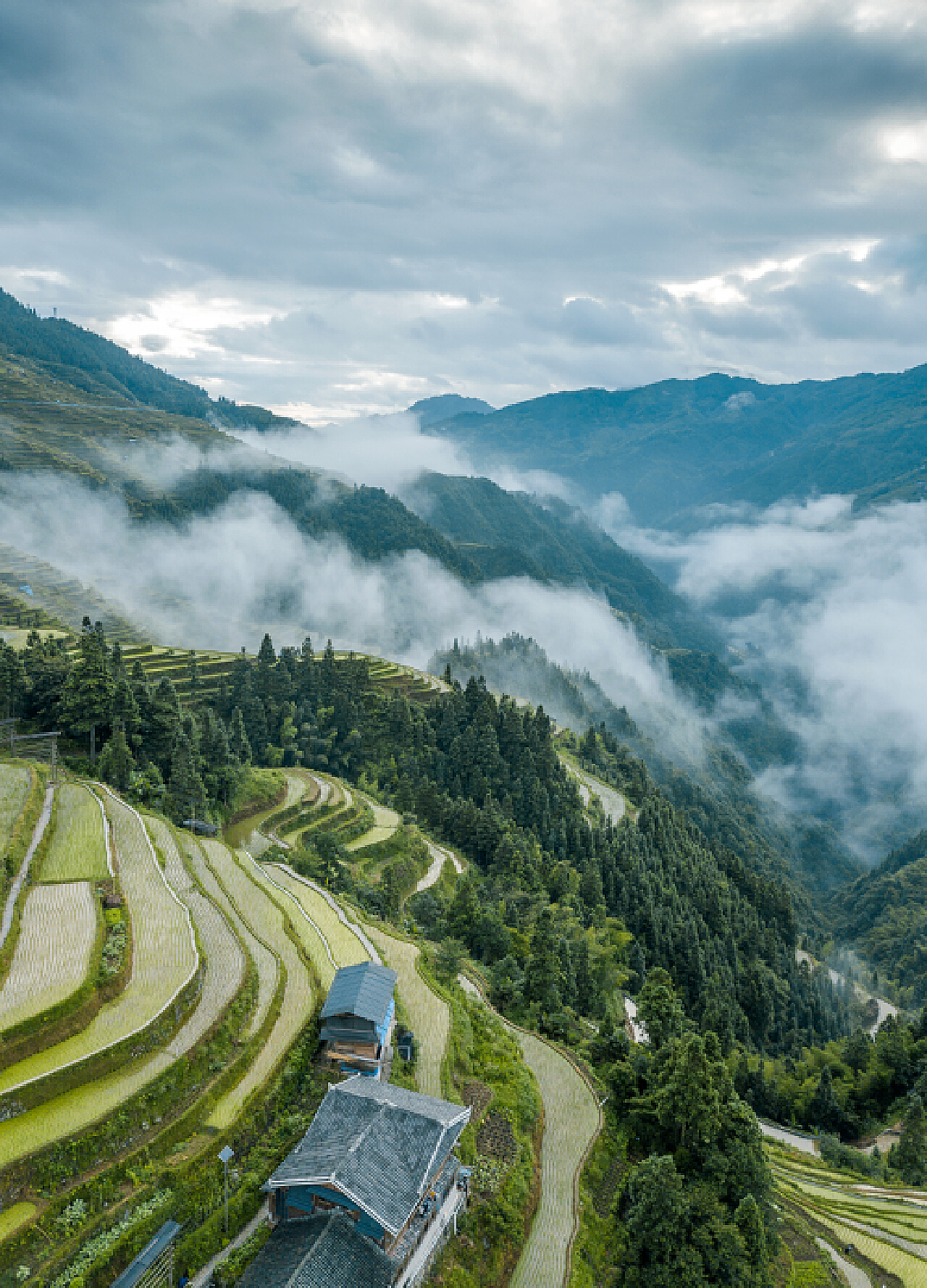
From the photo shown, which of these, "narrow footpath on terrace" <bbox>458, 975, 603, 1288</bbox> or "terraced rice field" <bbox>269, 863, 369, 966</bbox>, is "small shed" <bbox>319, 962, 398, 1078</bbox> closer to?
"terraced rice field" <bbox>269, 863, 369, 966</bbox>

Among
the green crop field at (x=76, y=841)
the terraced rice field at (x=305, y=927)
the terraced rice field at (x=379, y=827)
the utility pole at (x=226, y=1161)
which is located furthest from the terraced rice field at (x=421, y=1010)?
the terraced rice field at (x=379, y=827)

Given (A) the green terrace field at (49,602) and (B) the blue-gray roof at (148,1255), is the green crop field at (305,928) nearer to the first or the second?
(B) the blue-gray roof at (148,1255)

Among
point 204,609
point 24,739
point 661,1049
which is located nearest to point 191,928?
point 661,1049

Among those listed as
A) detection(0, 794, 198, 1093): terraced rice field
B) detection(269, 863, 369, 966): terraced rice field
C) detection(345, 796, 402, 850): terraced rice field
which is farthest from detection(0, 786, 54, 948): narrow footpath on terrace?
detection(345, 796, 402, 850): terraced rice field

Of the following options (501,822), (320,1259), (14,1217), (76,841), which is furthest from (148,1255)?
(501,822)

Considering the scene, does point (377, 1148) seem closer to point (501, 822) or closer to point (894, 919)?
point (501, 822)

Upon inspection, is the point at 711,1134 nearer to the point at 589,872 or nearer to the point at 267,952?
the point at 267,952

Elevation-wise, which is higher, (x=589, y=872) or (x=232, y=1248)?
(x=232, y=1248)

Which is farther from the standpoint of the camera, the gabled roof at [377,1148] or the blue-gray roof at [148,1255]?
the gabled roof at [377,1148]
